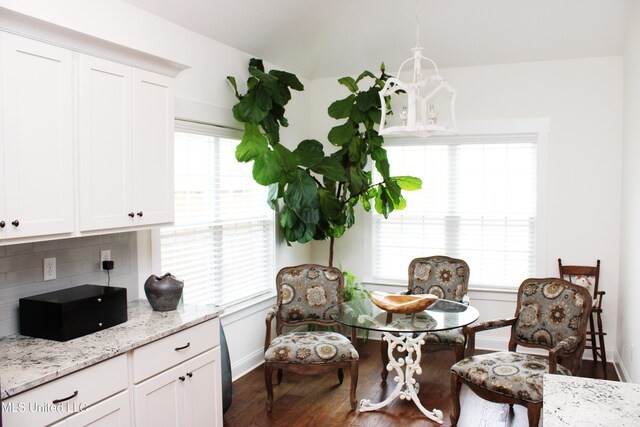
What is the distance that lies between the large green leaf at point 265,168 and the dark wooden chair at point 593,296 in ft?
8.61

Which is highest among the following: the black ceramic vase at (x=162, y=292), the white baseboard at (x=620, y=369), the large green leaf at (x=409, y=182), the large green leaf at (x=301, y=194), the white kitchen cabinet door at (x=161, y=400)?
the large green leaf at (x=409, y=182)

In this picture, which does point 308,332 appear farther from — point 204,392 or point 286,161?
point 286,161

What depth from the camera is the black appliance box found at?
2492 millimetres

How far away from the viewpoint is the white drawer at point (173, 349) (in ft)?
8.54

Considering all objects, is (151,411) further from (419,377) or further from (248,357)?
(419,377)

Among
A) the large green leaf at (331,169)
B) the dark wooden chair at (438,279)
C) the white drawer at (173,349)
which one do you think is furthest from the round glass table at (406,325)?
the large green leaf at (331,169)

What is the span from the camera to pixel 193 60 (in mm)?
3814

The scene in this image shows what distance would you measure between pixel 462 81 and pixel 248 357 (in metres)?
3.16

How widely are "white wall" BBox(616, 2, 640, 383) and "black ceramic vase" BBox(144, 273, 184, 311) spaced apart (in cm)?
305

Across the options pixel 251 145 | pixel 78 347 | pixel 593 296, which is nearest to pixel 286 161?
pixel 251 145

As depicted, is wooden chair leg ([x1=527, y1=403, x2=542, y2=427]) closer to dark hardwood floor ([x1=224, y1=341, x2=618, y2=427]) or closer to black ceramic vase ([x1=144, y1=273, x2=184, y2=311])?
dark hardwood floor ([x1=224, y1=341, x2=618, y2=427])

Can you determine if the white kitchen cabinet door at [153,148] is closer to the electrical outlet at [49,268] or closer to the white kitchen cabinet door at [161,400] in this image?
the electrical outlet at [49,268]

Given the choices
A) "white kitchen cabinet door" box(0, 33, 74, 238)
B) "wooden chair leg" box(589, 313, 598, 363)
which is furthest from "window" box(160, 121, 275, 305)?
"wooden chair leg" box(589, 313, 598, 363)

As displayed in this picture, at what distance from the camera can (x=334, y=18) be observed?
477 centimetres
